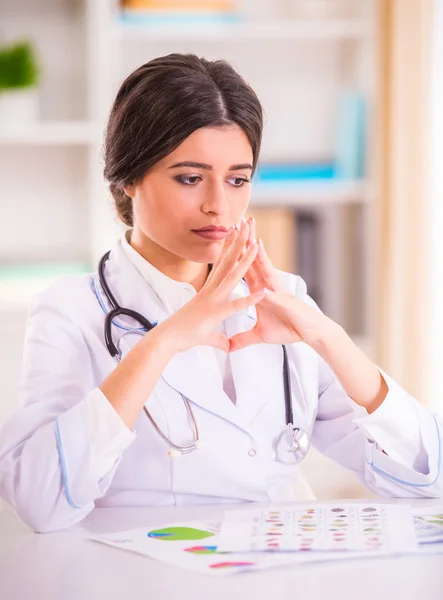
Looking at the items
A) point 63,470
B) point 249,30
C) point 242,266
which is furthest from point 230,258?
point 249,30

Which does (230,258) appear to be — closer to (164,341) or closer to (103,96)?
(164,341)

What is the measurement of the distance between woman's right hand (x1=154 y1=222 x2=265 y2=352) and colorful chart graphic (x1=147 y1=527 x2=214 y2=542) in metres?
0.25

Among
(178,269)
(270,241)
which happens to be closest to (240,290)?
(178,269)

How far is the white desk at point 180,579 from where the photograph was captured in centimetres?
98

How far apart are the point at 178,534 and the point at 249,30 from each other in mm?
2298

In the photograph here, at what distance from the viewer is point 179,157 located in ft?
4.71

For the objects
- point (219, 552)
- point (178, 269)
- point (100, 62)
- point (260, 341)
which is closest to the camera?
point (219, 552)

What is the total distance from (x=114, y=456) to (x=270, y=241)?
1.99 meters

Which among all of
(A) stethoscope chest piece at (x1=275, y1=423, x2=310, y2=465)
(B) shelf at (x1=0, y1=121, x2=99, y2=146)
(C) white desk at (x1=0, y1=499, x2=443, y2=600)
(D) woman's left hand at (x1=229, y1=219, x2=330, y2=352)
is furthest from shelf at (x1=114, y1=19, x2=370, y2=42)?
(C) white desk at (x1=0, y1=499, x2=443, y2=600)

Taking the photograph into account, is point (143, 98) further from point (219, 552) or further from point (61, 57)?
point (61, 57)

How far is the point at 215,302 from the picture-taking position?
133cm

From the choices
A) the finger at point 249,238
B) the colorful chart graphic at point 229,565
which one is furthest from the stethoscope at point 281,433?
the colorful chart graphic at point 229,565

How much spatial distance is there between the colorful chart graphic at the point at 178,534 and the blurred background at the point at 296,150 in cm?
170

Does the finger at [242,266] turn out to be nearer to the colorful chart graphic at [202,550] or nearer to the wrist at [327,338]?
the wrist at [327,338]
